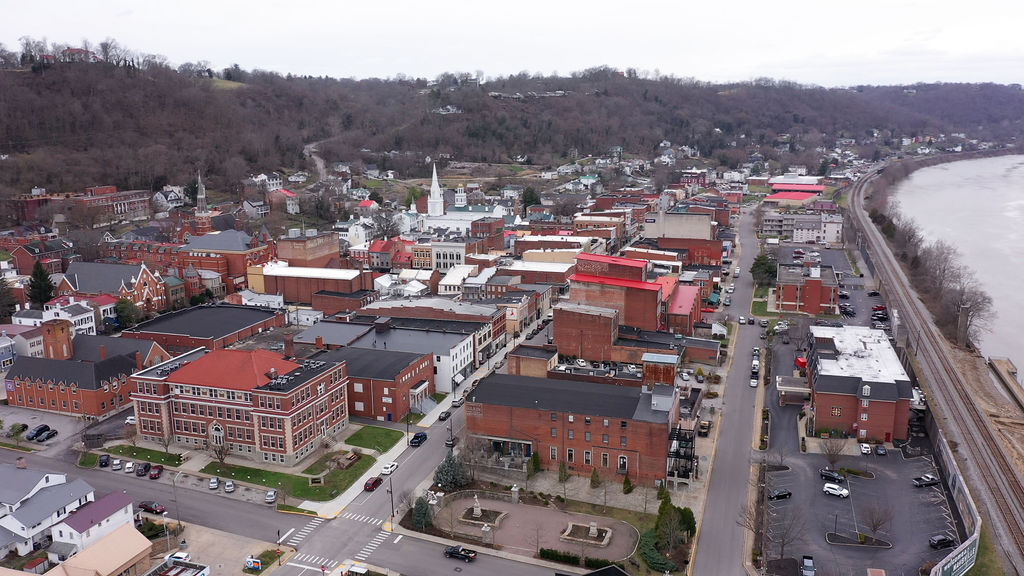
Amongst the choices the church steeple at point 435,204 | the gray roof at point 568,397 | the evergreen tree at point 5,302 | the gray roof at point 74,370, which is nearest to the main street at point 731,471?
the gray roof at point 568,397

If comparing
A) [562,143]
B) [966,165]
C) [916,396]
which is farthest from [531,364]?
→ [966,165]

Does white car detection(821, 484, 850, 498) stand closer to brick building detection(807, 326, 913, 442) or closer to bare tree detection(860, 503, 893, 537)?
bare tree detection(860, 503, 893, 537)

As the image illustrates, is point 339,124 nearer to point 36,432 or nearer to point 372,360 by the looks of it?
point 372,360

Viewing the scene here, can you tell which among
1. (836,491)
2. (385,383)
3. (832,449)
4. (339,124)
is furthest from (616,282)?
(339,124)

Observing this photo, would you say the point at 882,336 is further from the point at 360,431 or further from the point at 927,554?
the point at 360,431

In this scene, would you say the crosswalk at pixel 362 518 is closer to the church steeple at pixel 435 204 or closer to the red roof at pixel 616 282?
the red roof at pixel 616 282

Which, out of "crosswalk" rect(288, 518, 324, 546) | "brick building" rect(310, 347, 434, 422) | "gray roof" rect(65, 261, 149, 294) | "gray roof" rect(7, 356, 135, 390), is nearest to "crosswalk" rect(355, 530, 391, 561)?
"crosswalk" rect(288, 518, 324, 546)
